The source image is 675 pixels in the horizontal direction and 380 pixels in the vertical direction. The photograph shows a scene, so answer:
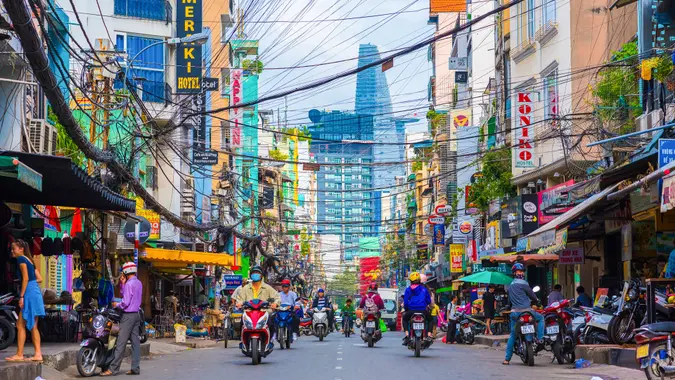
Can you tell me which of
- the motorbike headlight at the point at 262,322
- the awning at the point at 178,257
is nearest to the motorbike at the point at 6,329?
the motorbike headlight at the point at 262,322

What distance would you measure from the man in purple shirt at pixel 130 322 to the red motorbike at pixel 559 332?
7.41m

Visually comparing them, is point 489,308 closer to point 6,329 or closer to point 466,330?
point 466,330

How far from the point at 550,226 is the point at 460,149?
34.8 metres

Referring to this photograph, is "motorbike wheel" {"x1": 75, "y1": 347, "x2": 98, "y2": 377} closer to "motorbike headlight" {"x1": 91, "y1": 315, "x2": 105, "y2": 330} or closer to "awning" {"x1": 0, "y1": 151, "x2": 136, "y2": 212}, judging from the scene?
"motorbike headlight" {"x1": 91, "y1": 315, "x2": 105, "y2": 330}

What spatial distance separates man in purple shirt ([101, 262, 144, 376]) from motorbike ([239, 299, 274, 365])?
2.75 m

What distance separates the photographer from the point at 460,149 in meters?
56.9

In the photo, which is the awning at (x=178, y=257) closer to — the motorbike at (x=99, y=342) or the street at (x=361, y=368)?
the street at (x=361, y=368)

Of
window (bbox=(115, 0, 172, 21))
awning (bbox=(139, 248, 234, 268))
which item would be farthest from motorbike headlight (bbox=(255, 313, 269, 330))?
window (bbox=(115, 0, 172, 21))

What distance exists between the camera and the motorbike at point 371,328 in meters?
25.6

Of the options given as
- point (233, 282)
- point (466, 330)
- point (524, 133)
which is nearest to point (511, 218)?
point (524, 133)

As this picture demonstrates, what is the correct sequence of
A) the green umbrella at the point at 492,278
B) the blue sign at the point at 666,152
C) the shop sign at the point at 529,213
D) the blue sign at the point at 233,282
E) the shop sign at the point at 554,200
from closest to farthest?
the blue sign at the point at 666,152 < the shop sign at the point at 554,200 < the green umbrella at the point at 492,278 < the shop sign at the point at 529,213 < the blue sign at the point at 233,282

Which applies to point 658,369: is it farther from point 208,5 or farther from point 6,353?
point 208,5

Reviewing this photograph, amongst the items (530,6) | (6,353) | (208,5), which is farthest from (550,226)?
(208,5)

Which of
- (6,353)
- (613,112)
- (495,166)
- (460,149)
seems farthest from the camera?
(460,149)
